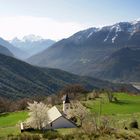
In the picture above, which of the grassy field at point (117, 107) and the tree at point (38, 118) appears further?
the grassy field at point (117, 107)

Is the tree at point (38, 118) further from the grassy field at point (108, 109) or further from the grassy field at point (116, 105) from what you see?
the grassy field at point (116, 105)

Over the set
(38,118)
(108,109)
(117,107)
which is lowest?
(38,118)

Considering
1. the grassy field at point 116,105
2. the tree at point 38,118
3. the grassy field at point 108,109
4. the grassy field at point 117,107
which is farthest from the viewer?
the grassy field at point 116,105

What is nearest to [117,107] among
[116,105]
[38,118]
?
[116,105]

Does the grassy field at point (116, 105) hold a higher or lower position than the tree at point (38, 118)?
higher

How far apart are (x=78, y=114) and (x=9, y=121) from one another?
24268mm

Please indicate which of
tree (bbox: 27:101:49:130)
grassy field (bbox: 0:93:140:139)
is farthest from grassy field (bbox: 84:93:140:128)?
tree (bbox: 27:101:49:130)

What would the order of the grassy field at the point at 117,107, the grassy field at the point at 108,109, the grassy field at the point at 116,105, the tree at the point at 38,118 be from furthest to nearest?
the grassy field at the point at 116,105
the grassy field at the point at 117,107
the grassy field at the point at 108,109
the tree at the point at 38,118

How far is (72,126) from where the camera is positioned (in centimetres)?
7381

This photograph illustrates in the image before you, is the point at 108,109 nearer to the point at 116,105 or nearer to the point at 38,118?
the point at 116,105

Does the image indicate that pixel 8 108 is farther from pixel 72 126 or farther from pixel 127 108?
pixel 72 126

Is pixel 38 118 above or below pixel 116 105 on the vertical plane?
below

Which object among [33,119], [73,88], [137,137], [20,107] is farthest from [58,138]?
[73,88]

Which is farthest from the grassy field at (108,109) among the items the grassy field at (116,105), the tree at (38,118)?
the tree at (38,118)
